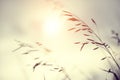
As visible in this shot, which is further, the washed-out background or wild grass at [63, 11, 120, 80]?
wild grass at [63, 11, 120, 80]

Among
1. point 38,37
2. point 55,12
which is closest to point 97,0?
point 55,12

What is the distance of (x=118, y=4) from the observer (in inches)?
75.2

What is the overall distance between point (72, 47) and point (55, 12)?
290 millimetres

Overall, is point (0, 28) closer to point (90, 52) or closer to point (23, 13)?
point (23, 13)

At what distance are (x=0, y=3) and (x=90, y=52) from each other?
0.76 meters

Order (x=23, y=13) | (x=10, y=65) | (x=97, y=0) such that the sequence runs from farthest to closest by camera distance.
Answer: (x=97, y=0) → (x=23, y=13) → (x=10, y=65)

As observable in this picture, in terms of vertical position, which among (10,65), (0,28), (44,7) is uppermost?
(44,7)

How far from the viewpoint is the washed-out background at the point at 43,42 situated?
5.30ft

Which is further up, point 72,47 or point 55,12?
point 55,12

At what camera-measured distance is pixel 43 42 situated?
1.68 m

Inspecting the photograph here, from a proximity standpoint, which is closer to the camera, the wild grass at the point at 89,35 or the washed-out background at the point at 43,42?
the washed-out background at the point at 43,42

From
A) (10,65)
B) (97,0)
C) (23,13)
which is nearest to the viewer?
(10,65)

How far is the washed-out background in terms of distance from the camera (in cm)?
162

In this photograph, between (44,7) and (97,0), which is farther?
(97,0)
